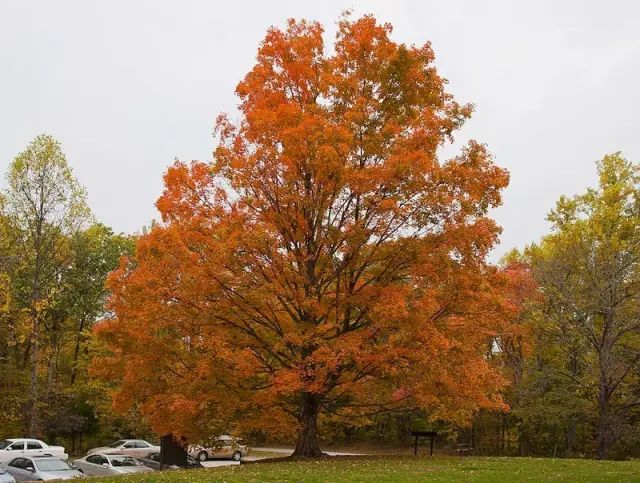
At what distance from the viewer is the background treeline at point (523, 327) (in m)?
25.8

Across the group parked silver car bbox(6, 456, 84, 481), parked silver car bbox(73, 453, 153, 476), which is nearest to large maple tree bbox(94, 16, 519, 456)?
parked silver car bbox(6, 456, 84, 481)

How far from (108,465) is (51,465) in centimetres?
500

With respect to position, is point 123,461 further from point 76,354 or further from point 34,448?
point 76,354

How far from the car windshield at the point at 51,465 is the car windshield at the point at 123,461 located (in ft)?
16.1

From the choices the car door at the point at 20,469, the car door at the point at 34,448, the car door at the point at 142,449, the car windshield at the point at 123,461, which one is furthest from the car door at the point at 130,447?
the car door at the point at 20,469

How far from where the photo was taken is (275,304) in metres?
17.1

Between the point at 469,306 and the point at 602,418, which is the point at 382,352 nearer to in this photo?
the point at 469,306

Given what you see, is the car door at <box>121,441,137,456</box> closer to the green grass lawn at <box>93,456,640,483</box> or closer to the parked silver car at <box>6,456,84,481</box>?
the parked silver car at <box>6,456,84,481</box>

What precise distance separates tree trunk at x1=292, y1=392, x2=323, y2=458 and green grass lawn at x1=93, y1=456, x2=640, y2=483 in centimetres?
117

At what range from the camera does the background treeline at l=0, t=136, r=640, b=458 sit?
2575 centimetres

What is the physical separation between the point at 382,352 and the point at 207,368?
177 inches

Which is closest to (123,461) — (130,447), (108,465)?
(108,465)

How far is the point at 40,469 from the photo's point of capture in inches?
776

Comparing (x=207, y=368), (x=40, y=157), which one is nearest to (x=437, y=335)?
(x=207, y=368)
